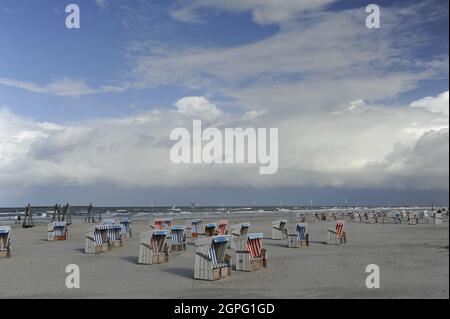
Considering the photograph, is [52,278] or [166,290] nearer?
[166,290]

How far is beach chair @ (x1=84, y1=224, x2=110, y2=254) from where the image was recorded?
1981 centimetres

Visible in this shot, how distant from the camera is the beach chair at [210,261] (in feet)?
42.1

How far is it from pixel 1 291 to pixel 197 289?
16.8 ft

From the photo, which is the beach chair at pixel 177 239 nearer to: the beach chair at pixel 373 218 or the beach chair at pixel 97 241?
the beach chair at pixel 97 241

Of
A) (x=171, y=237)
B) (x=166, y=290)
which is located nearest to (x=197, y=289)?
(x=166, y=290)

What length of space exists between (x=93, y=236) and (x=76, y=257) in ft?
5.01

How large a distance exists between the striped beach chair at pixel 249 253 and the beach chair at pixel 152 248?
319cm

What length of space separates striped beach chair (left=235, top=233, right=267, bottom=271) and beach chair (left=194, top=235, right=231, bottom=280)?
1083mm

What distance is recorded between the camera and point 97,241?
65.9 ft

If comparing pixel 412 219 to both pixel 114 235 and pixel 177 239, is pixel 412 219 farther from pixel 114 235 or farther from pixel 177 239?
pixel 114 235
